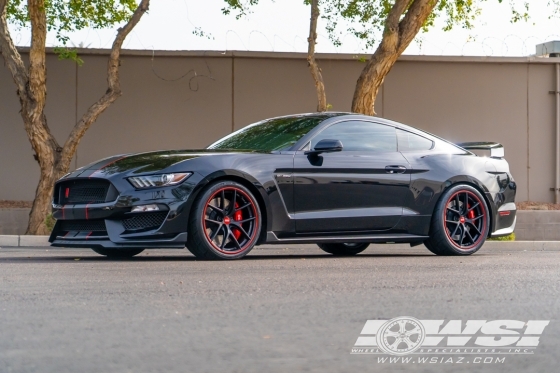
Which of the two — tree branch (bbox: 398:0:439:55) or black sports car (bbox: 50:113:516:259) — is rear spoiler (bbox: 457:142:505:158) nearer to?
black sports car (bbox: 50:113:516:259)

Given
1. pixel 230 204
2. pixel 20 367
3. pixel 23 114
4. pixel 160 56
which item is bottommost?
pixel 20 367

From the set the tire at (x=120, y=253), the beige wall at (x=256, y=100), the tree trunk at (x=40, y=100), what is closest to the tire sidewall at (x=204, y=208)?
the tire at (x=120, y=253)

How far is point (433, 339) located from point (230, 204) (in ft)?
15.0

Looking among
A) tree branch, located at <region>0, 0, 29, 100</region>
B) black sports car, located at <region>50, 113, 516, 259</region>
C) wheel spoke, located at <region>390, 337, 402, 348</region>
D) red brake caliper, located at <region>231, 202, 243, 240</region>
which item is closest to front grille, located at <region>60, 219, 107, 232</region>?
black sports car, located at <region>50, 113, 516, 259</region>

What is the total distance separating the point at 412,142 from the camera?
35.1 ft

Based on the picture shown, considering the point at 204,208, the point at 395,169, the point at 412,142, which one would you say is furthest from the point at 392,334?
the point at 412,142

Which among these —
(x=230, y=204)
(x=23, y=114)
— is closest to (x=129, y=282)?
(x=230, y=204)

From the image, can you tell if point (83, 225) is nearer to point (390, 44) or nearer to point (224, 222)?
point (224, 222)

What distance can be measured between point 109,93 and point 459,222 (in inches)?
303

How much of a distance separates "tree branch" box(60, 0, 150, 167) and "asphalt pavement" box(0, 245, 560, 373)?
22.6 feet

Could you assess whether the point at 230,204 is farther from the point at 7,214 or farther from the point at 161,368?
the point at 7,214

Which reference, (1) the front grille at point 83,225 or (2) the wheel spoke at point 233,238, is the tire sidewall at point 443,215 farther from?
(1) the front grille at point 83,225

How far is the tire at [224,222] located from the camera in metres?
9.02

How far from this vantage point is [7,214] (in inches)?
719
